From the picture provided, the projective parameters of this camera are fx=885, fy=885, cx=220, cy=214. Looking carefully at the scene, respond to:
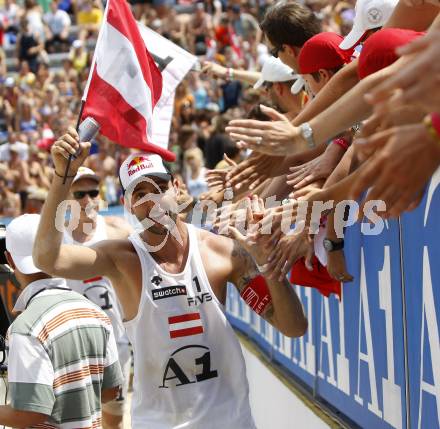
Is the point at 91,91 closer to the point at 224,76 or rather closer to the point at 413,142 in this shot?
the point at 224,76

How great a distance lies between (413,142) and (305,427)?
4547 mm

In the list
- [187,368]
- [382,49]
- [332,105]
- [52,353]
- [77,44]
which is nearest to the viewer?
[332,105]

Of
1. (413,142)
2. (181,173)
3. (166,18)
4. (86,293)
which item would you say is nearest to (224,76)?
(86,293)

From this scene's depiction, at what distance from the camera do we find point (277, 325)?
4.33m

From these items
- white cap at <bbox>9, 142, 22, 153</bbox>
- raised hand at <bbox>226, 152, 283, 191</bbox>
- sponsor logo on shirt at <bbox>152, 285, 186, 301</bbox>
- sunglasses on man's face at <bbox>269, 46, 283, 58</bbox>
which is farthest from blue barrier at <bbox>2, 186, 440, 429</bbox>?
white cap at <bbox>9, 142, 22, 153</bbox>

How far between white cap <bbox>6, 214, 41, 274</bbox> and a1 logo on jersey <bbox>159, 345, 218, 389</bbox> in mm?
804

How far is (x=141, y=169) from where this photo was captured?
4449 mm

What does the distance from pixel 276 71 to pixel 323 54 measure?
1413 millimetres

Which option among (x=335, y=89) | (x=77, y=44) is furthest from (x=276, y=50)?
(x=77, y=44)

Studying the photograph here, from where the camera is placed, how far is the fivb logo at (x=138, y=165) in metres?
4.46

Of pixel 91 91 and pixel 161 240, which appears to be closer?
pixel 161 240

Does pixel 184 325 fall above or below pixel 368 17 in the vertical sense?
below

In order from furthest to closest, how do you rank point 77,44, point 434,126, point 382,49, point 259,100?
point 77,44
point 259,100
point 382,49
point 434,126

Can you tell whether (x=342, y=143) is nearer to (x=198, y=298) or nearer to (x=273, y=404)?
(x=198, y=298)
